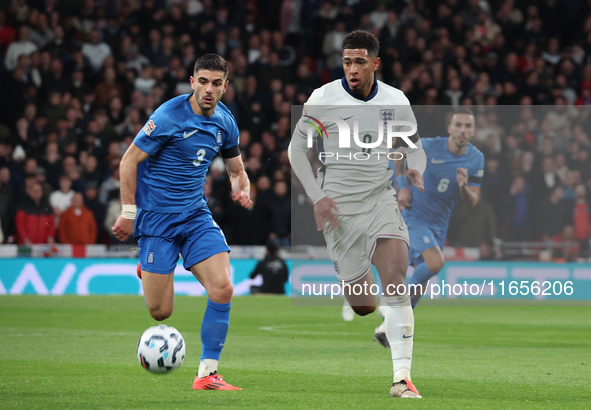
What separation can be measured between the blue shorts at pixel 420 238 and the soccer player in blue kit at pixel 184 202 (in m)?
3.58

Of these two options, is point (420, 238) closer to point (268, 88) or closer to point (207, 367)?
point (207, 367)

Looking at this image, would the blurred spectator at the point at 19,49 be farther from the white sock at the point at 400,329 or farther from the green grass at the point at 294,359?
the white sock at the point at 400,329

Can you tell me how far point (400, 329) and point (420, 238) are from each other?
12.8 ft

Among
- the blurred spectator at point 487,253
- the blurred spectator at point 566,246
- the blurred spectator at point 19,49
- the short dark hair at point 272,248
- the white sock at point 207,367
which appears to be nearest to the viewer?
the white sock at point 207,367

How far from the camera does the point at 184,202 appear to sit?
662 centimetres

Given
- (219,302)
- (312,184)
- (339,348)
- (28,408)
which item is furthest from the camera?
(339,348)

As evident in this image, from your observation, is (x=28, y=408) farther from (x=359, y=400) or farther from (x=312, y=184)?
(x=312, y=184)

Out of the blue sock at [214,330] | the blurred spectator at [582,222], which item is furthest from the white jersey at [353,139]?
the blurred spectator at [582,222]

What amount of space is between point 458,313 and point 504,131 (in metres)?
3.27

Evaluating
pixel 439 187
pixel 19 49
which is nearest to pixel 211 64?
pixel 439 187

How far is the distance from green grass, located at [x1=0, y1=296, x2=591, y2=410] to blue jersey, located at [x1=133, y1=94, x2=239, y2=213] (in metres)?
1.34

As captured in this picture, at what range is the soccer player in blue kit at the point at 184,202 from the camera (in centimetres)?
638

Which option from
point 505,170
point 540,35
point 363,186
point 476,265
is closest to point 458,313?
point 476,265

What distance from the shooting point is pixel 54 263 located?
1515 centimetres
